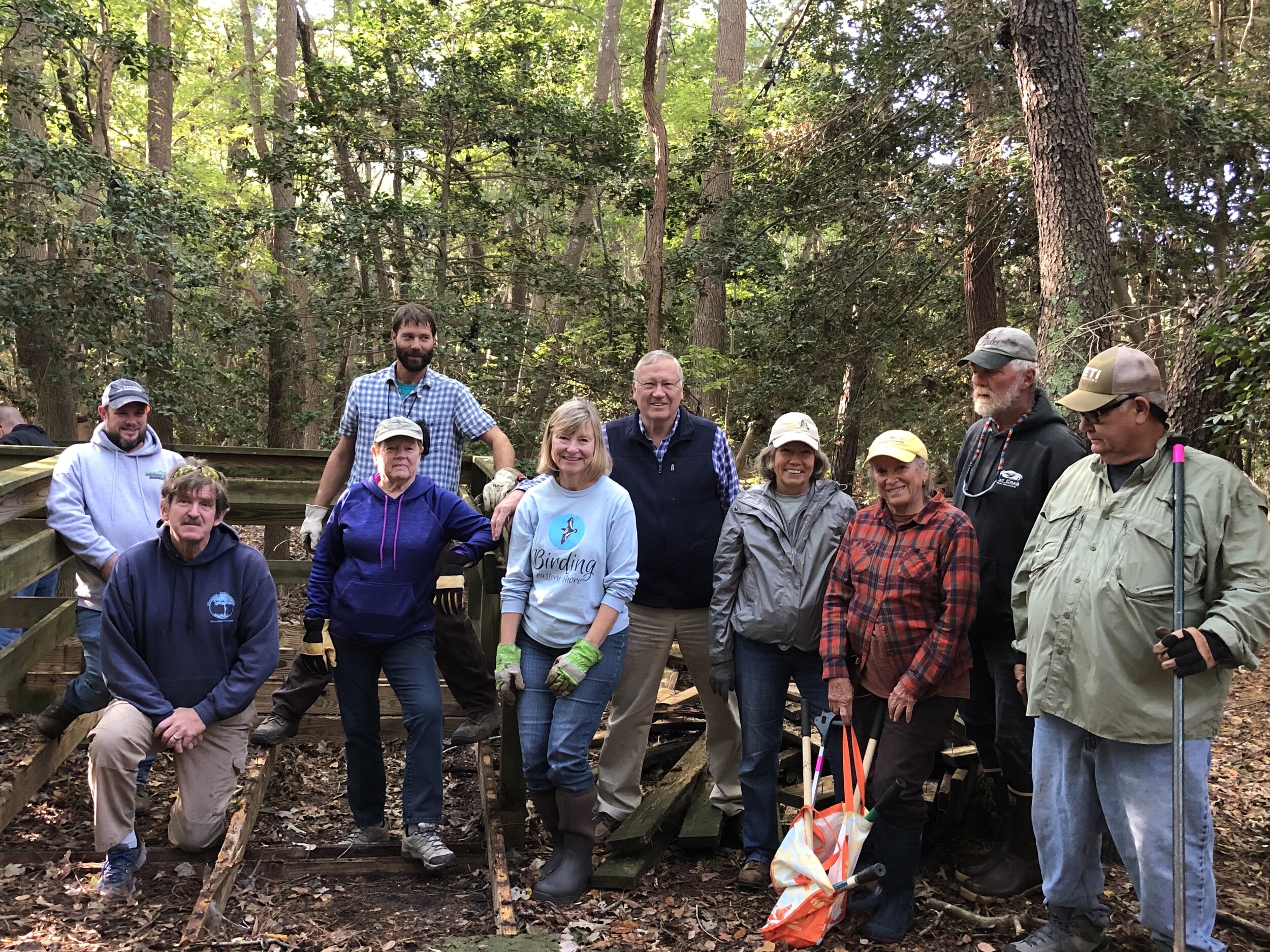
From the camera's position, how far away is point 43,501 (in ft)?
17.1

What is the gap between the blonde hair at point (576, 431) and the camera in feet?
12.9

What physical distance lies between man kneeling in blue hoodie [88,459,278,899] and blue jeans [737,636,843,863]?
2.11 meters

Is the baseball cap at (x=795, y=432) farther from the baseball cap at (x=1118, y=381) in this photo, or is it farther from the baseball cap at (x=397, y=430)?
the baseball cap at (x=397, y=430)

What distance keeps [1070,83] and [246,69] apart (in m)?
12.3

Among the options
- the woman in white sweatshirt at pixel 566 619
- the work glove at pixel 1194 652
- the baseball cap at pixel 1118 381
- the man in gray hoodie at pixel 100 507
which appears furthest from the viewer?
the man in gray hoodie at pixel 100 507

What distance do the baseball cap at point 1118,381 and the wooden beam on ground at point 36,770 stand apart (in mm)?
4817

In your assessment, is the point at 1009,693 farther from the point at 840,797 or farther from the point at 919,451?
the point at 919,451

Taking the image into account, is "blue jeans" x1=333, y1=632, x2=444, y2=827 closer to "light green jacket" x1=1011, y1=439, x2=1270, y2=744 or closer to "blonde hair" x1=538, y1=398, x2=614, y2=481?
"blonde hair" x1=538, y1=398, x2=614, y2=481

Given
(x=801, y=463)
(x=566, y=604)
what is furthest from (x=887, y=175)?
(x=566, y=604)

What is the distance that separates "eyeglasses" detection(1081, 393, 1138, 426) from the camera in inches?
124

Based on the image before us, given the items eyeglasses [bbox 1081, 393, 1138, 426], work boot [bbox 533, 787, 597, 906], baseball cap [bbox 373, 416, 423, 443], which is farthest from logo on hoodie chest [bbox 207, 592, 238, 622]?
eyeglasses [bbox 1081, 393, 1138, 426]

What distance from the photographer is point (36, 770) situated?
4691 mm

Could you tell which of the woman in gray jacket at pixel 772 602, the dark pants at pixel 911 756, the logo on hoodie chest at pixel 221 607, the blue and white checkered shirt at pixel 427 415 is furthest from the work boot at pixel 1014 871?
A: the logo on hoodie chest at pixel 221 607

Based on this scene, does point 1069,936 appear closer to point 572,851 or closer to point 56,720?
point 572,851
